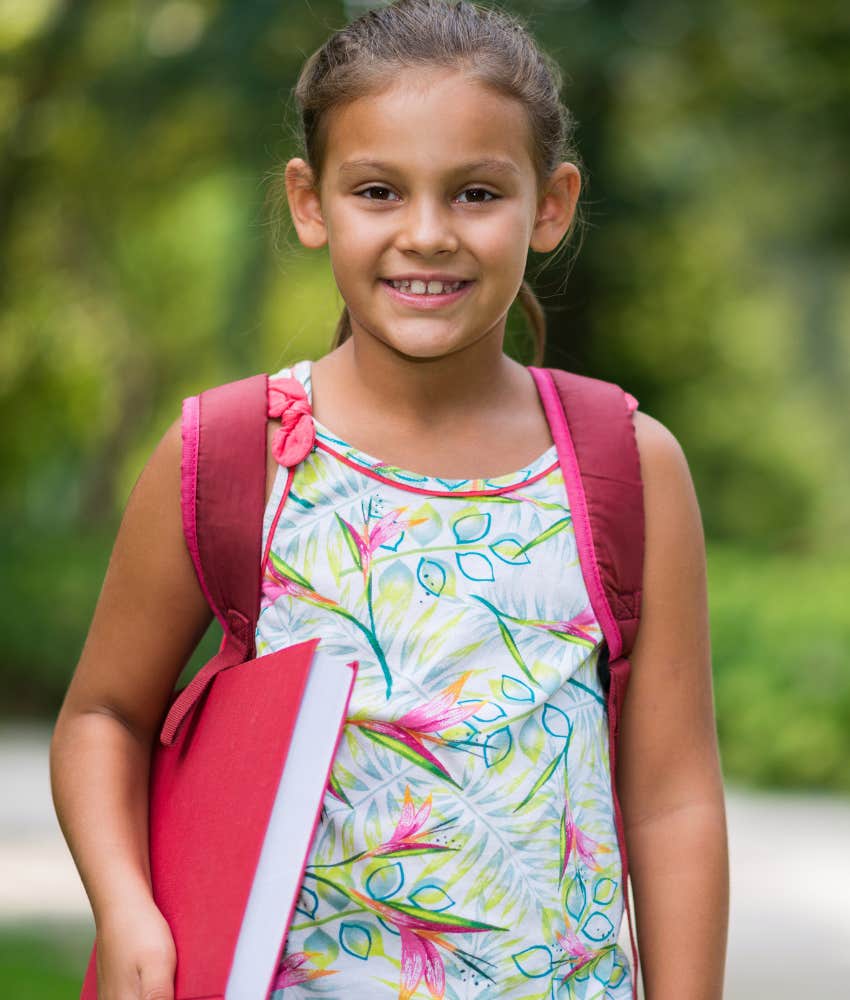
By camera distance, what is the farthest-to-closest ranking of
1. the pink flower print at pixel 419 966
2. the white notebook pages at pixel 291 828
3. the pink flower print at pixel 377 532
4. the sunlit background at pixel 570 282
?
1. the sunlit background at pixel 570 282
2. the pink flower print at pixel 377 532
3. the pink flower print at pixel 419 966
4. the white notebook pages at pixel 291 828

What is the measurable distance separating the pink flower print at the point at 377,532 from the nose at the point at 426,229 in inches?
11.6

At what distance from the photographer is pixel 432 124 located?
1817 mm

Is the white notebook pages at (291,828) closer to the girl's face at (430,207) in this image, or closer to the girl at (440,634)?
the girl at (440,634)

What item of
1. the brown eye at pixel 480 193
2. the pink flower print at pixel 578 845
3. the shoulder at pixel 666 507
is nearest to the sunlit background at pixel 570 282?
the brown eye at pixel 480 193

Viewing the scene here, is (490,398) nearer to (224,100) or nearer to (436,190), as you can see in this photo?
(436,190)

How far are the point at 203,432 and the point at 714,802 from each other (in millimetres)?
733

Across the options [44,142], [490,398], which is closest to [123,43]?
[44,142]

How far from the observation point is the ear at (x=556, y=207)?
2.00 metres

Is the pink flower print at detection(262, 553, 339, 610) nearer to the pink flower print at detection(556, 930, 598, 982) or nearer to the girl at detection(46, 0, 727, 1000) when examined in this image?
the girl at detection(46, 0, 727, 1000)

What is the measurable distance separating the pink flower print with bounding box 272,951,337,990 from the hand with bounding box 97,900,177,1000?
0.13 metres

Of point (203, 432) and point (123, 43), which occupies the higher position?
point (123, 43)

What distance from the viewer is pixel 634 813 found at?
1.92 m

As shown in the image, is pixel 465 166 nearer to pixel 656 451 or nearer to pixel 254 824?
pixel 656 451

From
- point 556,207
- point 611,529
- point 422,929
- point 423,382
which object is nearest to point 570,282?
point 556,207
